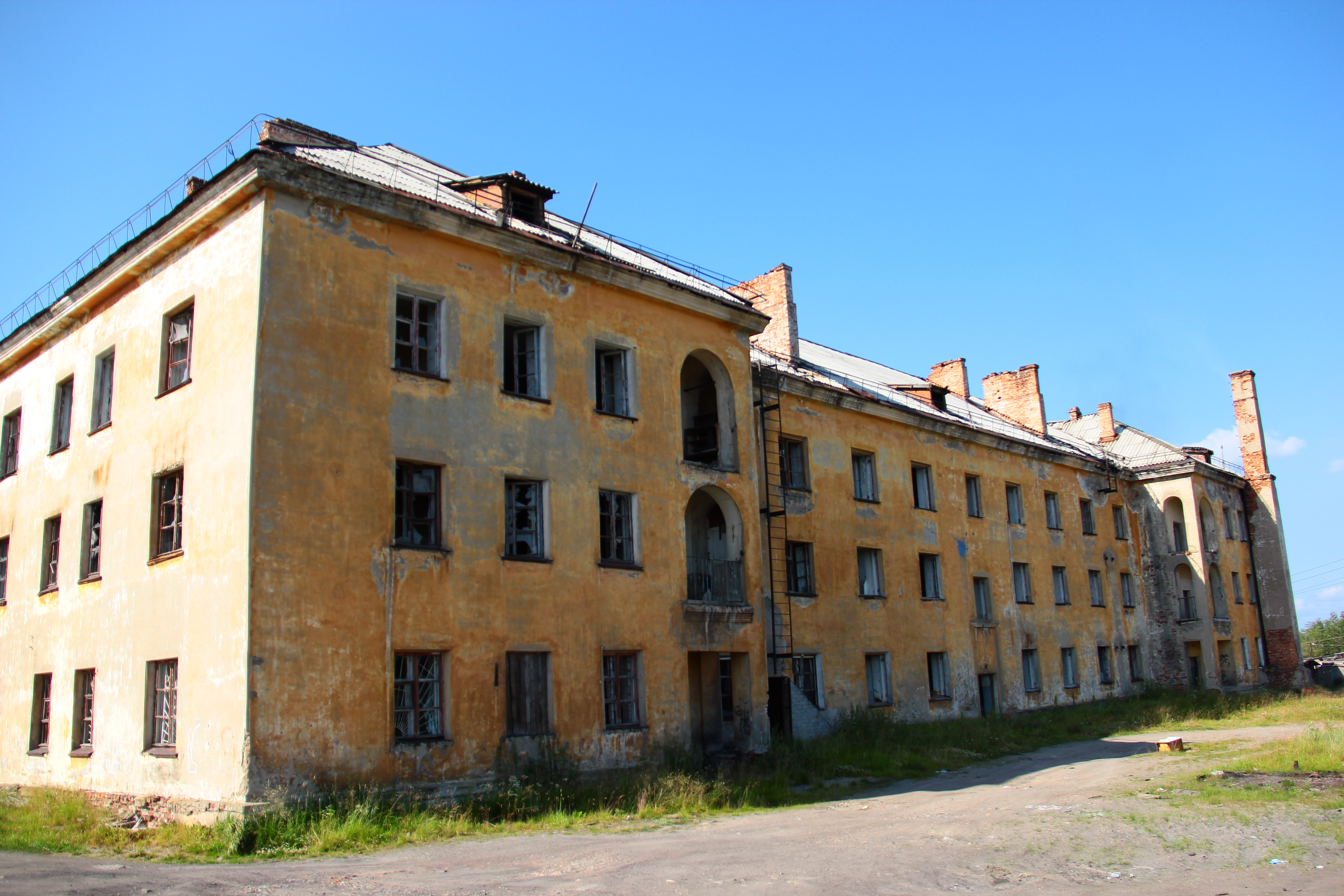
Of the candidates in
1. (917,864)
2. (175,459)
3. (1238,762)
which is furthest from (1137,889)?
(175,459)

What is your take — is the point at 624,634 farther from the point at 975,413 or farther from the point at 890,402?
the point at 975,413

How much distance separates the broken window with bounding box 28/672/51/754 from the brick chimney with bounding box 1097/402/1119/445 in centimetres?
3799

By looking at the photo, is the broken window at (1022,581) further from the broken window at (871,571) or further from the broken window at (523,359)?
the broken window at (523,359)

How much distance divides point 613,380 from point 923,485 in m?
12.9

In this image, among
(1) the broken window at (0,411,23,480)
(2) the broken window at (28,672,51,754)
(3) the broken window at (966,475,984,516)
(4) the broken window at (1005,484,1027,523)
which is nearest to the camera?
(2) the broken window at (28,672,51,754)

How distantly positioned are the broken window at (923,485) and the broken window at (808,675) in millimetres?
6793

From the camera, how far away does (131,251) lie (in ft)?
55.3

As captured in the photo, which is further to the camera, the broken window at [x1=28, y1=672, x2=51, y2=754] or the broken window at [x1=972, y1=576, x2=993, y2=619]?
the broken window at [x1=972, y1=576, x2=993, y2=619]

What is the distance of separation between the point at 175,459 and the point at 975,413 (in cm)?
2643

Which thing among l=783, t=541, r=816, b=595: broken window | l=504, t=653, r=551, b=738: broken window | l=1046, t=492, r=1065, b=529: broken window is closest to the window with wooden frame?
l=504, t=653, r=551, b=738: broken window

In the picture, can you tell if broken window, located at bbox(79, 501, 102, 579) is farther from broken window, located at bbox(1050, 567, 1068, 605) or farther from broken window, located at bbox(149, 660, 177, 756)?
broken window, located at bbox(1050, 567, 1068, 605)

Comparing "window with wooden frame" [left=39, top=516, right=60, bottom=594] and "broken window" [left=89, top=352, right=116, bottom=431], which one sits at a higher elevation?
"broken window" [left=89, top=352, right=116, bottom=431]

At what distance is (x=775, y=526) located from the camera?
2342cm

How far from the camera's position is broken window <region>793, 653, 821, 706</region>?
23.5m
